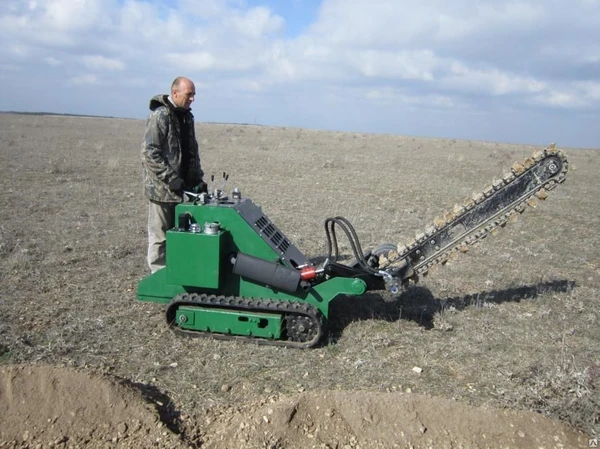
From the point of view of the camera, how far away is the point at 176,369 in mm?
4820

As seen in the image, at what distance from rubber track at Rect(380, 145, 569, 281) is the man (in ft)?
8.47

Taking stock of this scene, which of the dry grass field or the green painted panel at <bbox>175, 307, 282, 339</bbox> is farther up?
the green painted panel at <bbox>175, 307, 282, 339</bbox>

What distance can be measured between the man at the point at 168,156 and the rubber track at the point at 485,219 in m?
2.58

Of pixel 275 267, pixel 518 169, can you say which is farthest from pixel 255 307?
pixel 518 169

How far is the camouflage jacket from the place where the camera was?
572 cm

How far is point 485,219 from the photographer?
17.6 feet

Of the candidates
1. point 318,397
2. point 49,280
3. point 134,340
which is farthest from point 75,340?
point 318,397

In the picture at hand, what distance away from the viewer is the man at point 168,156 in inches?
226

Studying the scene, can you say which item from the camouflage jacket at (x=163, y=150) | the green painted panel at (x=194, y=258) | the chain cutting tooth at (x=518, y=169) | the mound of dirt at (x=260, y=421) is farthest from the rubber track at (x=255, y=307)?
the chain cutting tooth at (x=518, y=169)

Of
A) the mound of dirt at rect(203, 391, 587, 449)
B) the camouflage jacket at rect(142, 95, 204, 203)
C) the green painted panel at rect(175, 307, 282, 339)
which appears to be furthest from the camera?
the camouflage jacket at rect(142, 95, 204, 203)

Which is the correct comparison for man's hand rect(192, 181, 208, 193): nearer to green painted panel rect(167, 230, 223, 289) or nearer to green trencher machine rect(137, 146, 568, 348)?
green trencher machine rect(137, 146, 568, 348)

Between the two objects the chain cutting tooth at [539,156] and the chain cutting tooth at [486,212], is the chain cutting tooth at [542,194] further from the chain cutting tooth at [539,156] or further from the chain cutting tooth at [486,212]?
the chain cutting tooth at [539,156]

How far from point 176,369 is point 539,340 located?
404 centimetres

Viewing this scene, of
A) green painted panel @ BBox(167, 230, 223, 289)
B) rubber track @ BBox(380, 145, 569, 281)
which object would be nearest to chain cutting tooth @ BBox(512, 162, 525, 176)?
rubber track @ BBox(380, 145, 569, 281)
